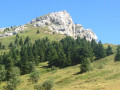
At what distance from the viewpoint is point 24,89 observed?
5269 centimetres

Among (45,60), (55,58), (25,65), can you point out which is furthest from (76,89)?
(45,60)

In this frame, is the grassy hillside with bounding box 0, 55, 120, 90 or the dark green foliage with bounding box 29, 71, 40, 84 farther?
the dark green foliage with bounding box 29, 71, 40, 84

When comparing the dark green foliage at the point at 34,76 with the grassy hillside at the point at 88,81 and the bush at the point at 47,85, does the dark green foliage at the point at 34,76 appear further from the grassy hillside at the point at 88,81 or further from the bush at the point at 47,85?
the bush at the point at 47,85

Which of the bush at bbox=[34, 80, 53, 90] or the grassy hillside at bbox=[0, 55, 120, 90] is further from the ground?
the bush at bbox=[34, 80, 53, 90]

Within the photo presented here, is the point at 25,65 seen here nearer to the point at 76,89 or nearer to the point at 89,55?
the point at 89,55

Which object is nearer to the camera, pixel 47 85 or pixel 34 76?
pixel 47 85

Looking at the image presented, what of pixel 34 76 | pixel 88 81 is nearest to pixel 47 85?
pixel 88 81

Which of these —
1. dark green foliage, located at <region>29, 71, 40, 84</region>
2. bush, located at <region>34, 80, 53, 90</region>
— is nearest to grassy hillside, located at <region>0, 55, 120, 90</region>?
dark green foliage, located at <region>29, 71, 40, 84</region>

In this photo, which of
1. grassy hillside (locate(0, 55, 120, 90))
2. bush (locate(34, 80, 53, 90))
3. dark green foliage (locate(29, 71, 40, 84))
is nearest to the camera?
bush (locate(34, 80, 53, 90))

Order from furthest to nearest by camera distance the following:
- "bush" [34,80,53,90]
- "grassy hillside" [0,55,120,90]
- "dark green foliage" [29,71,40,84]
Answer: "dark green foliage" [29,71,40,84] < "grassy hillside" [0,55,120,90] < "bush" [34,80,53,90]

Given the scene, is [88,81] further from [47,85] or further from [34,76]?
[34,76]

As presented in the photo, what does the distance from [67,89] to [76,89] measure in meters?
2.96

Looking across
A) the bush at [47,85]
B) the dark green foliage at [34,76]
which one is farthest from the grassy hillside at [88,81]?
the bush at [47,85]

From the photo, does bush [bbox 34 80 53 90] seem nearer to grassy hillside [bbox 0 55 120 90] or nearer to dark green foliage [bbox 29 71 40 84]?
grassy hillside [bbox 0 55 120 90]
